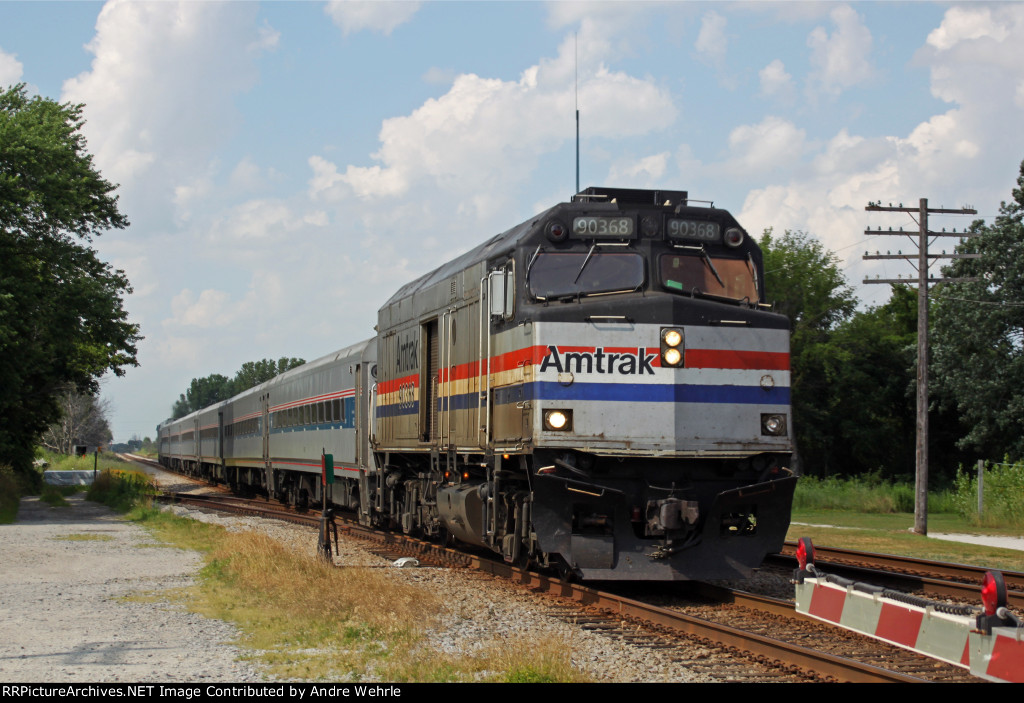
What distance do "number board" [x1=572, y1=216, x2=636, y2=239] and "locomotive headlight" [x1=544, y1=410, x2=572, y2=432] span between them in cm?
204

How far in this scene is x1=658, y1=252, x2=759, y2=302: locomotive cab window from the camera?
10883 mm

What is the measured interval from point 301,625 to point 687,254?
5520mm

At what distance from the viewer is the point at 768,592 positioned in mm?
11648

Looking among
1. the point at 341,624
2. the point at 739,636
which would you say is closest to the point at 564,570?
the point at 341,624

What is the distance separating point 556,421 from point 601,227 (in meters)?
2.27

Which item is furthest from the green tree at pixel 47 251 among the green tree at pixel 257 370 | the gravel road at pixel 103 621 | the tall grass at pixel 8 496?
the green tree at pixel 257 370

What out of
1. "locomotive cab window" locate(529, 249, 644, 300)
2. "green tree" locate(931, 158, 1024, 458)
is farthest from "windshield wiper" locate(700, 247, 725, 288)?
"green tree" locate(931, 158, 1024, 458)

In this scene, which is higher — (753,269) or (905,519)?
(753,269)

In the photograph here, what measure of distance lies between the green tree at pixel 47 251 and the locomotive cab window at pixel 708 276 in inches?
770

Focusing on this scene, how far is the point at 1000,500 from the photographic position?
25.8m

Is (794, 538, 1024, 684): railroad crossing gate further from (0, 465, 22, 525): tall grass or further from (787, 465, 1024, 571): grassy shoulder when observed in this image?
(0, 465, 22, 525): tall grass

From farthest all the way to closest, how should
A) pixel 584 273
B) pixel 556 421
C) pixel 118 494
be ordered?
pixel 118 494 → pixel 584 273 → pixel 556 421

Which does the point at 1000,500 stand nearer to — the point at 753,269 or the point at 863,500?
the point at 863,500
